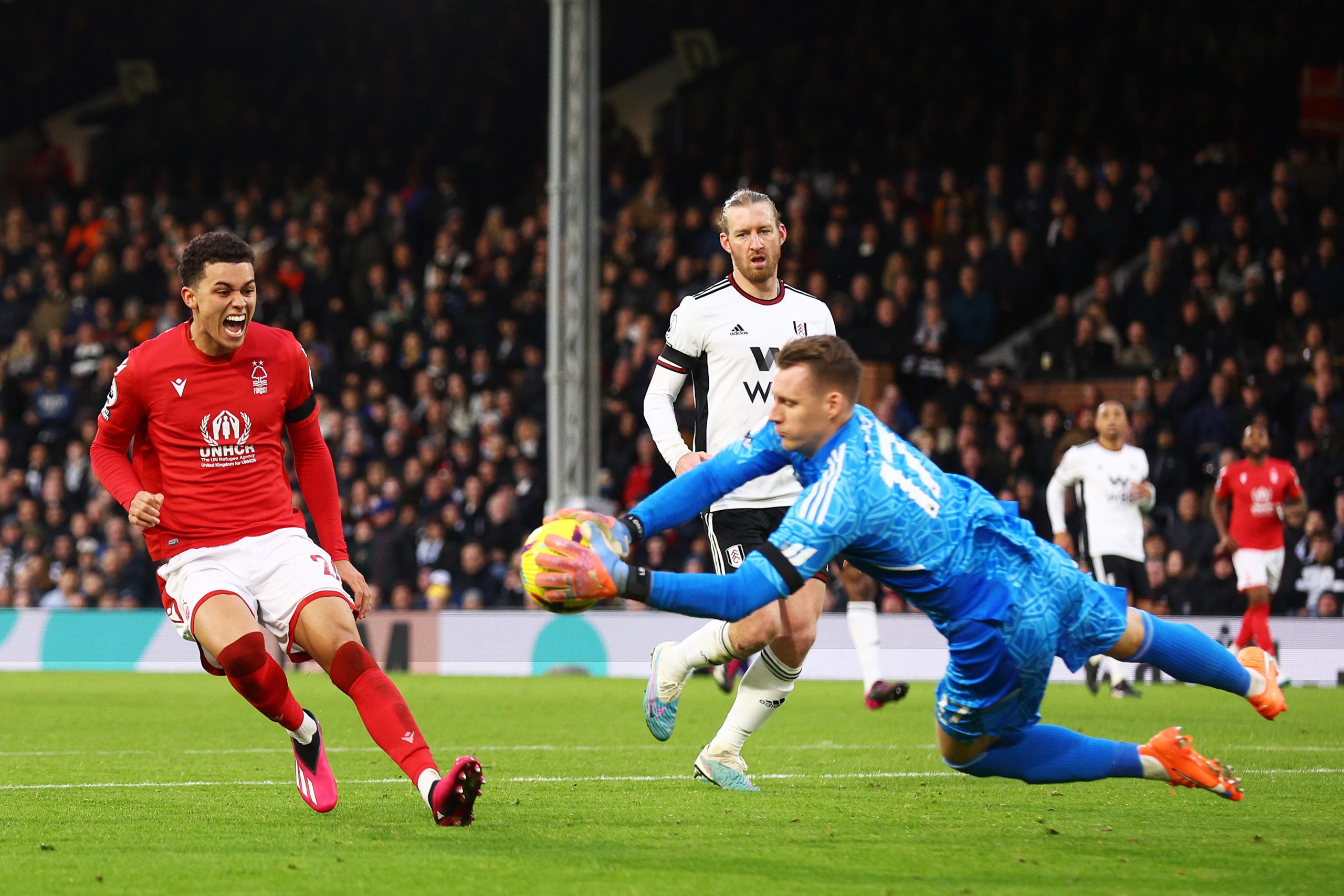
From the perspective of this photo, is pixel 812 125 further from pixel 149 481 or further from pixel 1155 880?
pixel 1155 880

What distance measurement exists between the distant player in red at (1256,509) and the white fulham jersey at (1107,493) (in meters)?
1.00

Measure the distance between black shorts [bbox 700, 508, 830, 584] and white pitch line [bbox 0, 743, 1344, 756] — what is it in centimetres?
207

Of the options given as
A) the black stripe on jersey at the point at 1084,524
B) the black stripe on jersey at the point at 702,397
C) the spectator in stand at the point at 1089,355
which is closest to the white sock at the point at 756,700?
the black stripe on jersey at the point at 702,397

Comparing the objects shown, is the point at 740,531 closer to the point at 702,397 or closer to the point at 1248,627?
the point at 702,397

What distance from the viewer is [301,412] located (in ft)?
20.2

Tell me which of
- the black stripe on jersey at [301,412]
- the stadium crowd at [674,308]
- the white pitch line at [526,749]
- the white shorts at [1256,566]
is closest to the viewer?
the black stripe on jersey at [301,412]

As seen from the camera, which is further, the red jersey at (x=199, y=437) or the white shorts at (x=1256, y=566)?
the white shorts at (x=1256, y=566)

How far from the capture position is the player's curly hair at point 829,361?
15.3 ft

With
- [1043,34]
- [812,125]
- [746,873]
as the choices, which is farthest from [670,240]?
[746,873]

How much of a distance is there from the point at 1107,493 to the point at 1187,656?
25.3 ft

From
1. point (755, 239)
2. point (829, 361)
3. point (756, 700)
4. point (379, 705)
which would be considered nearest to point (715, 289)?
point (755, 239)

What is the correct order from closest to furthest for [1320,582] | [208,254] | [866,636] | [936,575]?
[936,575]
[208,254]
[866,636]
[1320,582]

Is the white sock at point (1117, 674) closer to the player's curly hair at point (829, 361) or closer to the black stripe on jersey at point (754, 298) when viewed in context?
the black stripe on jersey at point (754, 298)

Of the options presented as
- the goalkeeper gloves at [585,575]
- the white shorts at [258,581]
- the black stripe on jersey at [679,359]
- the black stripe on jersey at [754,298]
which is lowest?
the white shorts at [258,581]
